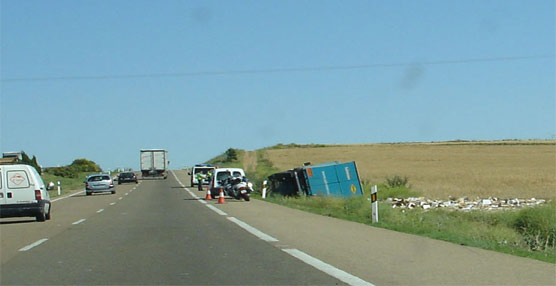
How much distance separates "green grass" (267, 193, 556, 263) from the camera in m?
15.2

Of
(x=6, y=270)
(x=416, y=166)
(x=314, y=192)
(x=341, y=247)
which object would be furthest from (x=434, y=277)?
(x=416, y=166)

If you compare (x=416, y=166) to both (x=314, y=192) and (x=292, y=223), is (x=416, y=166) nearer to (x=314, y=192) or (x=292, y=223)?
(x=314, y=192)

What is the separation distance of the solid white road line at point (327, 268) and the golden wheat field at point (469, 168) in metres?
29.5

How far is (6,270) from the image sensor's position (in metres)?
11.6

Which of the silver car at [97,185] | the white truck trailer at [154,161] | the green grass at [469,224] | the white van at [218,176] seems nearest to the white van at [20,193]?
the green grass at [469,224]

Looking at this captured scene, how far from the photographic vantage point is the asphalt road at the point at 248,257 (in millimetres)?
10453

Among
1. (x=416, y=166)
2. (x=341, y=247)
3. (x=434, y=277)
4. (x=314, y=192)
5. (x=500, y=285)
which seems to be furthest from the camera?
(x=416, y=166)

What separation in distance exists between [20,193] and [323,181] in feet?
60.2

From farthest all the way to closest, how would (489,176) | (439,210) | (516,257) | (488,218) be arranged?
(489,176), (439,210), (488,218), (516,257)

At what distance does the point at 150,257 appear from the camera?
1297cm

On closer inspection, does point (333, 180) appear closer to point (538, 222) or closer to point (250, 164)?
point (538, 222)

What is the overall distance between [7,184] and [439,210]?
16.5 m

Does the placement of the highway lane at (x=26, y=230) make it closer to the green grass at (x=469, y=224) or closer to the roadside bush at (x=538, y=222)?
the green grass at (x=469, y=224)

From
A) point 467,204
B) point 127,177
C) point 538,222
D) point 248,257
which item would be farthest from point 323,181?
point 127,177
